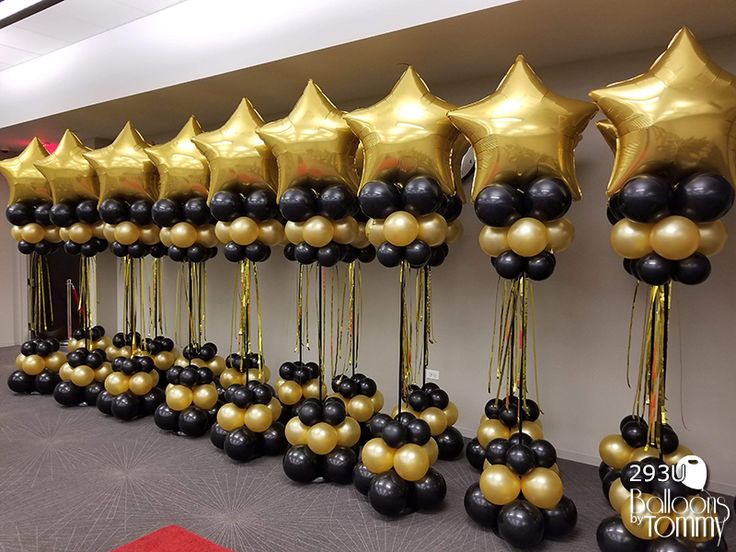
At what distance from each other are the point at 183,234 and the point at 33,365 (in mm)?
2433

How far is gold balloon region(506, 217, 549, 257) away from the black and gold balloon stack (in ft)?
14.1

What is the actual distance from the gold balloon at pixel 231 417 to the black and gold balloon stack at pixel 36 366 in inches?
89.1

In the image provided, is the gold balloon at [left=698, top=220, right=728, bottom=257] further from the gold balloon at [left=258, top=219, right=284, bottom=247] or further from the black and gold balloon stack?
the black and gold balloon stack

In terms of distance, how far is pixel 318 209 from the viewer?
2.95 metres

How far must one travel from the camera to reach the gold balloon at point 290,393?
366 centimetres

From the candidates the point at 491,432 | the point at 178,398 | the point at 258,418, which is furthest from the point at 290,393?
the point at 491,432

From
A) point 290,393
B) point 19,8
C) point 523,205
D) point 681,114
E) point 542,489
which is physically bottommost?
point 542,489

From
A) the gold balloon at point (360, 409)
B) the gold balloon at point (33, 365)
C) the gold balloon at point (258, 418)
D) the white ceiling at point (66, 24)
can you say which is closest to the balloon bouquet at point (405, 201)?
the gold balloon at point (360, 409)

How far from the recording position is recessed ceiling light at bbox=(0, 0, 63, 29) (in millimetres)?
3332

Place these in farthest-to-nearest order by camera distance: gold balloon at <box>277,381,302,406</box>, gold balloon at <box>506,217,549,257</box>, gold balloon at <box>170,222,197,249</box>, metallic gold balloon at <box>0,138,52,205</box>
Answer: metallic gold balloon at <box>0,138,52,205</box>
gold balloon at <box>277,381,302,406</box>
gold balloon at <box>170,222,197,249</box>
gold balloon at <box>506,217,549,257</box>

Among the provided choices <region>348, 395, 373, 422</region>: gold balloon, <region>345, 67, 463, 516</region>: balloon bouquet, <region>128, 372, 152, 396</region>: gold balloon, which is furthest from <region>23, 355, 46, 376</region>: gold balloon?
<region>345, 67, 463, 516</region>: balloon bouquet

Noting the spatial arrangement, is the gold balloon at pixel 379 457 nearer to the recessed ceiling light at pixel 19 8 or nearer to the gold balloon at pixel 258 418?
the gold balloon at pixel 258 418

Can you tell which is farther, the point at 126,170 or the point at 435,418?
the point at 126,170

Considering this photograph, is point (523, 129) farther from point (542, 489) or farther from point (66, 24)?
point (66, 24)
